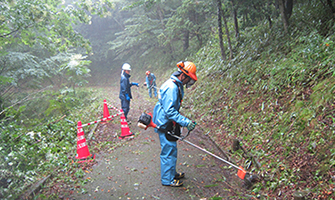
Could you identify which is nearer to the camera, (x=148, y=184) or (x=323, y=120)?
(x=323, y=120)

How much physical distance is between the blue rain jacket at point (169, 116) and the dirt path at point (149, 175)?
428 mm

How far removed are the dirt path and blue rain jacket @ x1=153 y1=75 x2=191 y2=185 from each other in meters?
0.43

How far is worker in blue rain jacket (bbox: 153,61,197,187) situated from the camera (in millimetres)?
4395

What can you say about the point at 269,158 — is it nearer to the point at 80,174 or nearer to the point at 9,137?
the point at 80,174

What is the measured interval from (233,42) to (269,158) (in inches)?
314

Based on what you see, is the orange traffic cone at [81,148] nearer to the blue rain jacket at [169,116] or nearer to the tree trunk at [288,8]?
the blue rain jacket at [169,116]

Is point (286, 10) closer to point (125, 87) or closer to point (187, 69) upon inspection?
point (187, 69)

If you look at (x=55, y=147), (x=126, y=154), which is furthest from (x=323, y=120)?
(x=55, y=147)

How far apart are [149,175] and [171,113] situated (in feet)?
6.35

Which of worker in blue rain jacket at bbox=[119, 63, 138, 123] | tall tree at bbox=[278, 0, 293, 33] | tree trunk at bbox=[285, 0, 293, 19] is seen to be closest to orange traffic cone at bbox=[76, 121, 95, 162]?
worker in blue rain jacket at bbox=[119, 63, 138, 123]

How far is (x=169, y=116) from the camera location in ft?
14.4

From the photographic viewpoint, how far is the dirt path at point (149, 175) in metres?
4.54

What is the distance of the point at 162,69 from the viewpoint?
21.6m

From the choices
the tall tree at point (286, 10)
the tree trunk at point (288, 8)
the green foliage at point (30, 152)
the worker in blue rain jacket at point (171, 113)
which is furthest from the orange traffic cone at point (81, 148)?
the tree trunk at point (288, 8)
